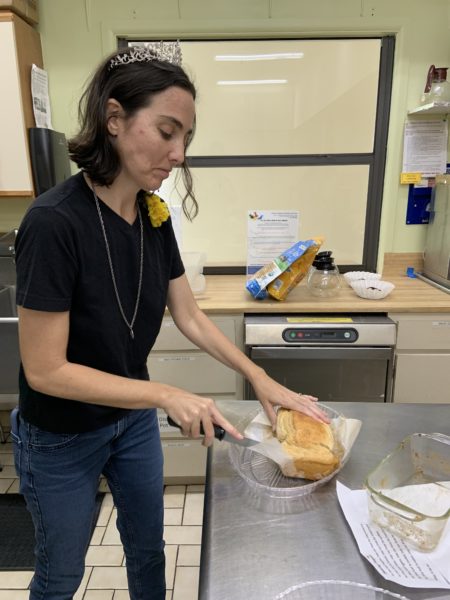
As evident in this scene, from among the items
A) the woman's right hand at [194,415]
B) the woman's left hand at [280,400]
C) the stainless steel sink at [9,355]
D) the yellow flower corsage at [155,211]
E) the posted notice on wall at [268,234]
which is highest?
the yellow flower corsage at [155,211]

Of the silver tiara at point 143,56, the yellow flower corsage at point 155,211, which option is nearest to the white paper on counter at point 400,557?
the yellow flower corsage at point 155,211

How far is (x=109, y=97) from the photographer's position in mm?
840

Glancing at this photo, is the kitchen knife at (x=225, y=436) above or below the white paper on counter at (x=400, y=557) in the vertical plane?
above

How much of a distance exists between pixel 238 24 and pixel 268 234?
0.99 meters

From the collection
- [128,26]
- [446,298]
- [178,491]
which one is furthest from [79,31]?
[178,491]

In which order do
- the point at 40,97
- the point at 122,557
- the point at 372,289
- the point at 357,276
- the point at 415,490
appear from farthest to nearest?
the point at 357,276 → the point at 40,97 → the point at 372,289 → the point at 122,557 → the point at 415,490

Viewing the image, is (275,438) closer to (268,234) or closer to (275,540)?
(275,540)

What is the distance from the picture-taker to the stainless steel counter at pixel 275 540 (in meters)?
0.61

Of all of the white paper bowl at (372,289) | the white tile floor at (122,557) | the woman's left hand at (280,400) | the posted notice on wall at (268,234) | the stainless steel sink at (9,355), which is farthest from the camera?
the posted notice on wall at (268,234)

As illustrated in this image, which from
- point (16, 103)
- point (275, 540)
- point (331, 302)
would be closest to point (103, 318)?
point (275, 540)

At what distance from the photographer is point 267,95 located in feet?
7.30

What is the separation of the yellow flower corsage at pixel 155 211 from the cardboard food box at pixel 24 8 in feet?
4.69

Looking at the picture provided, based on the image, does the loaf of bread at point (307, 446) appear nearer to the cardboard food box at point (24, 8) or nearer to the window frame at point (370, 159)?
→ the window frame at point (370, 159)

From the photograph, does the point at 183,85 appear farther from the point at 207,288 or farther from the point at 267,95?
the point at 267,95
